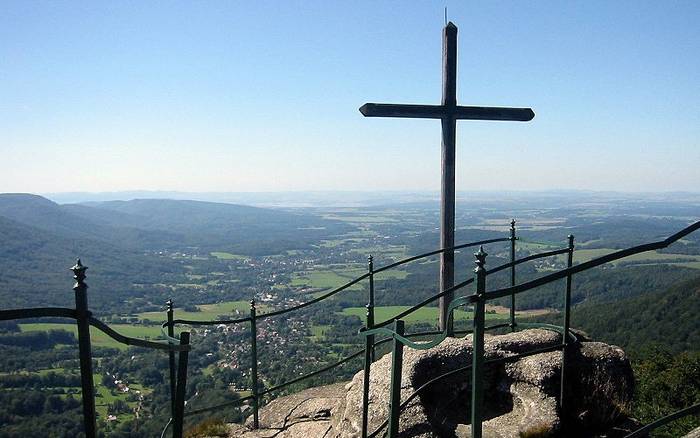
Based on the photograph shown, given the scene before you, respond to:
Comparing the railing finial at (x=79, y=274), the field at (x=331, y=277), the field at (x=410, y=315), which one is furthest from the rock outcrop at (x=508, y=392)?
the field at (x=331, y=277)

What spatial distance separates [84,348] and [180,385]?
0.74 metres

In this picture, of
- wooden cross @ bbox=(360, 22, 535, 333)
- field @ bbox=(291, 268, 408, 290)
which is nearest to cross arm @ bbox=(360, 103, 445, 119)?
wooden cross @ bbox=(360, 22, 535, 333)

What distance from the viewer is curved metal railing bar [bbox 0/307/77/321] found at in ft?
6.38

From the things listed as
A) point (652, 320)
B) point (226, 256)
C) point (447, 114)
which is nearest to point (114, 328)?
point (652, 320)

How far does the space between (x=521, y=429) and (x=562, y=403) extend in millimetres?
557

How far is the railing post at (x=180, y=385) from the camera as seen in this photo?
9.05ft

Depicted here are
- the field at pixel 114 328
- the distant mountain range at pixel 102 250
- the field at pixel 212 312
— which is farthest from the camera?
the distant mountain range at pixel 102 250

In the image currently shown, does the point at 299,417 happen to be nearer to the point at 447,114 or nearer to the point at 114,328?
the point at 447,114

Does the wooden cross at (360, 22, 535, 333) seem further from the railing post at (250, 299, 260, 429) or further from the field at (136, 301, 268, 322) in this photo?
the field at (136, 301, 268, 322)

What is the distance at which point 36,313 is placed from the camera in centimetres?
206

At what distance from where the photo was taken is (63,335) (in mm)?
63062

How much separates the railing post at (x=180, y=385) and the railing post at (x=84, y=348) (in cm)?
54

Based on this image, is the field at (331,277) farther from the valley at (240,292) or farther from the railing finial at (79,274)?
the railing finial at (79,274)

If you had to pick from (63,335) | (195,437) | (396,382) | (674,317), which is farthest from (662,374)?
(63,335)
